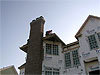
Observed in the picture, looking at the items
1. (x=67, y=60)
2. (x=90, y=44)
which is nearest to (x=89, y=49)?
(x=90, y=44)

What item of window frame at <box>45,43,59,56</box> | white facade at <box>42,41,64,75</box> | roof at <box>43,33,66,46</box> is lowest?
white facade at <box>42,41,64,75</box>

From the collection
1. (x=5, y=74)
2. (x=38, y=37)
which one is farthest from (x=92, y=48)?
(x=5, y=74)

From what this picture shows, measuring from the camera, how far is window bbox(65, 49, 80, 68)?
1593 centimetres

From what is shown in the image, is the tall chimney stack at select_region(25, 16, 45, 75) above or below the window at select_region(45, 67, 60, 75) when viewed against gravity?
above

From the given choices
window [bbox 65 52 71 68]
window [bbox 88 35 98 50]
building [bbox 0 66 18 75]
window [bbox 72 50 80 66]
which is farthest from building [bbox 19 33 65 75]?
building [bbox 0 66 18 75]

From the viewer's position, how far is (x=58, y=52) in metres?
17.6

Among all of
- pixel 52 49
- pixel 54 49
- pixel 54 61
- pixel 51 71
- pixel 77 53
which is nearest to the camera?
pixel 51 71

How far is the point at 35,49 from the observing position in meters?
17.2

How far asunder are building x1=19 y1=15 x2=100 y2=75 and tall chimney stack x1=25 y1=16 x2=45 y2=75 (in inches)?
25.7

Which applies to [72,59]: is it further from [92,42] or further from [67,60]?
[92,42]

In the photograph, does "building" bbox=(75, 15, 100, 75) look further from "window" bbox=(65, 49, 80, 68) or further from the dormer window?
"window" bbox=(65, 49, 80, 68)

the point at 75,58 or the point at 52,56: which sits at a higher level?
the point at 52,56

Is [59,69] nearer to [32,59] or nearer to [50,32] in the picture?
[32,59]

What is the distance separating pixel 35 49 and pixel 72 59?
5.22 meters
